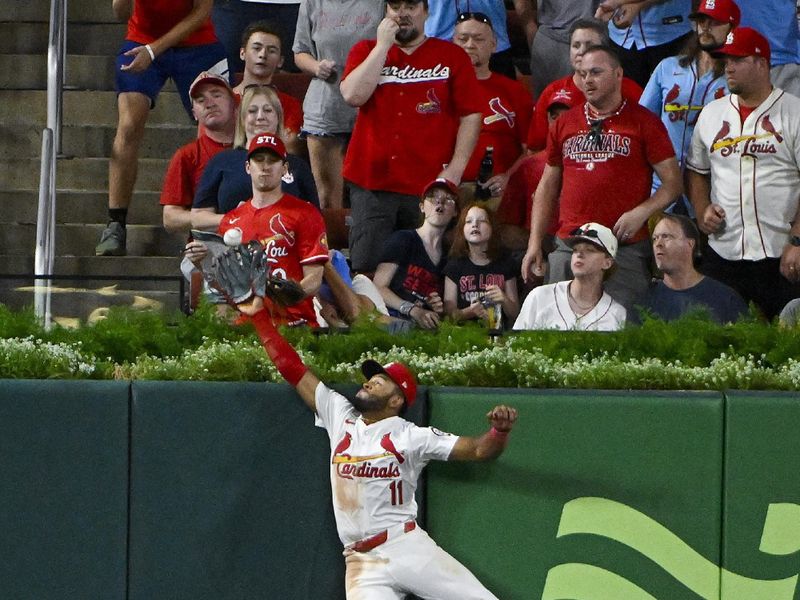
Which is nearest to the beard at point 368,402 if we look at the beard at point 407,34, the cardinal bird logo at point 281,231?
the cardinal bird logo at point 281,231

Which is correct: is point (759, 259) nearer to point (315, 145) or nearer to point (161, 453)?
point (315, 145)

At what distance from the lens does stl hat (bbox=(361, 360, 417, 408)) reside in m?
6.46

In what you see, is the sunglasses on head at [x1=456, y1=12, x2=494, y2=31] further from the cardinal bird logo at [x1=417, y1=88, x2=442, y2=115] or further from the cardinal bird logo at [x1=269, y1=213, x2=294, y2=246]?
the cardinal bird logo at [x1=269, y1=213, x2=294, y2=246]

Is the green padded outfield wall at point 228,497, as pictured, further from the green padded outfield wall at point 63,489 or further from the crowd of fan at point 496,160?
the crowd of fan at point 496,160

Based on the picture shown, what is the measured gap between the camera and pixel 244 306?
22.0 ft

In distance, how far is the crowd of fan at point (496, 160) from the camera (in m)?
8.26

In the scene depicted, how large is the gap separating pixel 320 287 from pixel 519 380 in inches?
75.6

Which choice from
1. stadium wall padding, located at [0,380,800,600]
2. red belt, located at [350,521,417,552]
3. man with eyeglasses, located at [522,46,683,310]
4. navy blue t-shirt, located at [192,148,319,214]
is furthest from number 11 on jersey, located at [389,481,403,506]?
navy blue t-shirt, located at [192,148,319,214]

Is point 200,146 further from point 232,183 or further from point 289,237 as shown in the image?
point 289,237

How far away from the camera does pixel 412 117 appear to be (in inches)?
377

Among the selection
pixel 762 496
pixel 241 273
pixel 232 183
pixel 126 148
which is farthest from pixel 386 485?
pixel 126 148

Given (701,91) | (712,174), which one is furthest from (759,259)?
(701,91)

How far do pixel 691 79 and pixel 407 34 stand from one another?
1.72m

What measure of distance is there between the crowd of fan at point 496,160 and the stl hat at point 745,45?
12 millimetres
